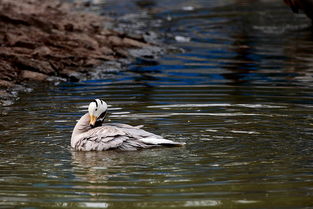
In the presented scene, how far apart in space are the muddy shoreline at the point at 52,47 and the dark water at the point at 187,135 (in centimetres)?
72

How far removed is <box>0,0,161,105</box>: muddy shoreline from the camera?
1477 cm

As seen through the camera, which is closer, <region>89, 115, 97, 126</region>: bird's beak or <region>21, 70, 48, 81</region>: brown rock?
<region>89, 115, 97, 126</region>: bird's beak

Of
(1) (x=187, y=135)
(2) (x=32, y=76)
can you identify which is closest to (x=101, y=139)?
(1) (x=187, y=135)

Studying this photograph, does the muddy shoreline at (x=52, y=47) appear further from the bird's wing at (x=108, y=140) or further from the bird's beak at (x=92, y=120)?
the bird's wing at (x=108, y=140)

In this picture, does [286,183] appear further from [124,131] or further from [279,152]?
[124,131]

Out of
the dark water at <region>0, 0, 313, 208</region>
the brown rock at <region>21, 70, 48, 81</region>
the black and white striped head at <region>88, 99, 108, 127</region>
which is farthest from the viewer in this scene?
the brown rock at <region>21, 70, 48, 81</region>

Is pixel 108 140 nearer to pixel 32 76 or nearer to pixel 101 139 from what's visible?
pixel 101 139

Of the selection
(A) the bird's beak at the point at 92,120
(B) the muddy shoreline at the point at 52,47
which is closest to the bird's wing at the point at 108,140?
(A) the bird's beak at the point at 92,120

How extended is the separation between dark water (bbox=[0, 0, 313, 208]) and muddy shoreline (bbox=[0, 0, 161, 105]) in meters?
0.72

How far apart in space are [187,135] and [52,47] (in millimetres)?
7504

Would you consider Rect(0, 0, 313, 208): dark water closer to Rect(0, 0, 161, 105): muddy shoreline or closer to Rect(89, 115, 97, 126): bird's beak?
→ Rect(89, 115, 97, 126): bird's beak

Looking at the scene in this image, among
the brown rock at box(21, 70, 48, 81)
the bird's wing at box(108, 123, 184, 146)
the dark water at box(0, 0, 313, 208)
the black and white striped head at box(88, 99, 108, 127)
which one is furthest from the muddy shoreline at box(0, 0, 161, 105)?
the bird's wing at box(108, 123, 184, 146)

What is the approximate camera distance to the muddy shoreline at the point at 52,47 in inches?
582

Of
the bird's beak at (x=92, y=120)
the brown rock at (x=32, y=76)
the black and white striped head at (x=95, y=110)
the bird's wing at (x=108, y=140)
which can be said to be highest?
the black and white striped head at (x=95, y=110)
